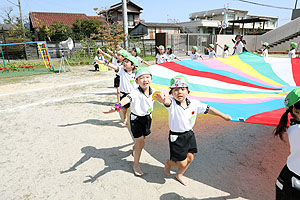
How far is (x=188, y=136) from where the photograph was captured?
2.38 m

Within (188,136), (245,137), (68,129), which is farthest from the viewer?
(68,129)

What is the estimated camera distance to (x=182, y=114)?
7.54 feet

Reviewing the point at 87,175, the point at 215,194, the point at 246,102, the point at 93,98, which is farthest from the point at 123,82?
the point at 93,98

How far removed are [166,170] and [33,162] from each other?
207 cm

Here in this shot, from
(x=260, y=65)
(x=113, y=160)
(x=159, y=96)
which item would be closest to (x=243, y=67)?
(x=260, y=65)

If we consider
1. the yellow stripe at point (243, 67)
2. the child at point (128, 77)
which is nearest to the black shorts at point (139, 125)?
the child at point (128, 77)

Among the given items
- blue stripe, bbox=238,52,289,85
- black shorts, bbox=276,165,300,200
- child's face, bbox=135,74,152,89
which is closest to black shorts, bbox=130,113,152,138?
child's face, bbox=135,74,152,89

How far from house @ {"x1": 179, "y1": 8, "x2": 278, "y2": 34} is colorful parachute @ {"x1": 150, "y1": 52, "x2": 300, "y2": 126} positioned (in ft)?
80.9

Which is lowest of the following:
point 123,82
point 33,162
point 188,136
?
point 33,162

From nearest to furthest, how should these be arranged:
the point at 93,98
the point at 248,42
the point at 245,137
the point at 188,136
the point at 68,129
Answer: the point at 188,136, the point at 245,137, the point at 68,129, the point at 93,98, the point at 248,42

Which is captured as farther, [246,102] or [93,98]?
[93,98]

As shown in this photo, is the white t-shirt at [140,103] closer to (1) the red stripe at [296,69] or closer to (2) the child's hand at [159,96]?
(2) the child's hand at [159,96]

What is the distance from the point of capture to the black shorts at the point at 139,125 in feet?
8.83

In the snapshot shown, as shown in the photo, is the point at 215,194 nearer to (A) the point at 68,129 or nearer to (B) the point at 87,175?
(B) the point at 87,175
